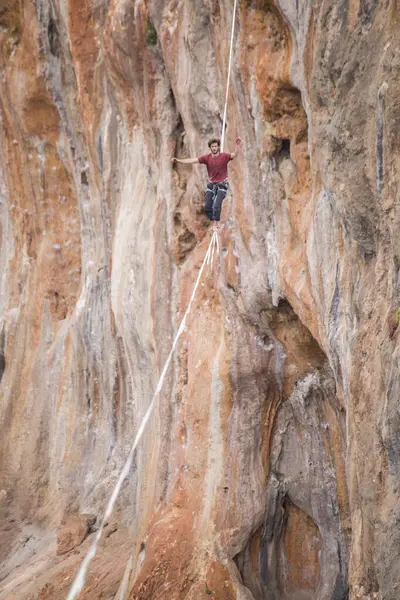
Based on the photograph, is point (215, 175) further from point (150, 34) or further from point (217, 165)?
point (150, 34)

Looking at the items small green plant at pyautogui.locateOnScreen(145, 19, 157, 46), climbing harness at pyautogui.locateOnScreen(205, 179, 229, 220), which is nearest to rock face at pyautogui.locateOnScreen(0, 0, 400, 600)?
small green plant at pyautogui.locateOnScreen(145, 19, 157, 46)

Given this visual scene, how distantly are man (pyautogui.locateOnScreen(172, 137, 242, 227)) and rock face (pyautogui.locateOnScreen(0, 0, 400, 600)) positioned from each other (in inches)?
8.1

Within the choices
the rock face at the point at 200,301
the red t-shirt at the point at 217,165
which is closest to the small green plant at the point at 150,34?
the rock face at the point at 200,301

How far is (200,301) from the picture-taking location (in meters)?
9.13

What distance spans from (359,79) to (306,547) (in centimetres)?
631

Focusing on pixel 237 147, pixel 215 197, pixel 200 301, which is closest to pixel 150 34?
pixel 237 147

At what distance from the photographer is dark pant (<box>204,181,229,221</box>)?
8398 mm

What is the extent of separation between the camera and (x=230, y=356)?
8.52 m

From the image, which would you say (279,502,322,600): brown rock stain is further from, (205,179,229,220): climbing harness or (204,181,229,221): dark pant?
(205,179,229,220): climbing harness

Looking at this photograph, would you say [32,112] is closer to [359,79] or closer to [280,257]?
[280,257]

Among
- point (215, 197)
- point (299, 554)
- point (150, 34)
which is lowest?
point (299, 554)

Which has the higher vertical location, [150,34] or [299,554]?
[150,34]

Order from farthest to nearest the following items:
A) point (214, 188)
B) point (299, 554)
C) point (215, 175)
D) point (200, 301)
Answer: point (200, 301) → point (299, 554) → point (214, 188) → point (215, 175)

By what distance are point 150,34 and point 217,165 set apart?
2803 millimetres
